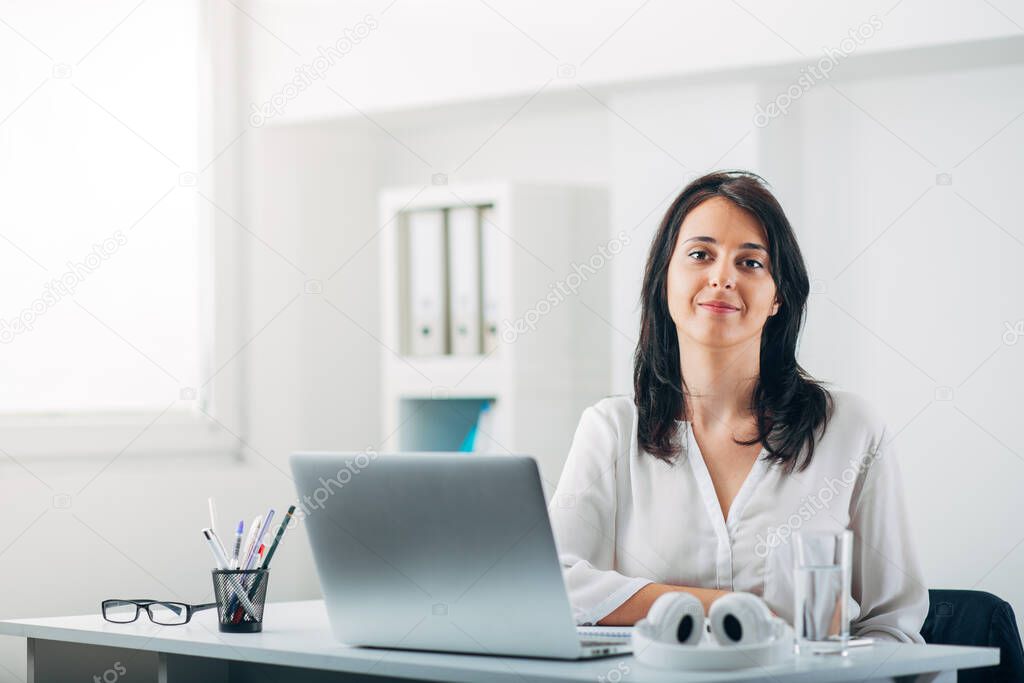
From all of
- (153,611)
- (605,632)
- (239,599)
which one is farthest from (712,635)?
(153,611)

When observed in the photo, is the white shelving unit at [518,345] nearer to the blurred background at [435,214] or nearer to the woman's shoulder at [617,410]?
the blurred background at [435,214]

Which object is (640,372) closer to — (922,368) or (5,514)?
(922,368)

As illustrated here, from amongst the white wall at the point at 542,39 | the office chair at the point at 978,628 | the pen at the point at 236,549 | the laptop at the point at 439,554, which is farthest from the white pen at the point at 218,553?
the white wall at the point at 542,39

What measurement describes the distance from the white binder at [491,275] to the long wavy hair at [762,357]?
1477mm

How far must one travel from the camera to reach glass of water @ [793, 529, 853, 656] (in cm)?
159

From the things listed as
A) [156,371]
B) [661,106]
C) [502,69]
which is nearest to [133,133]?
[156,371]

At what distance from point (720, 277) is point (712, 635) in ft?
2.55

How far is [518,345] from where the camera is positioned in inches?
151

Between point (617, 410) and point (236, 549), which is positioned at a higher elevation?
point (617, 410)

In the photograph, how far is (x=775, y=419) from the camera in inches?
84.4

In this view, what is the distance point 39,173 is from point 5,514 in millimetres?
939

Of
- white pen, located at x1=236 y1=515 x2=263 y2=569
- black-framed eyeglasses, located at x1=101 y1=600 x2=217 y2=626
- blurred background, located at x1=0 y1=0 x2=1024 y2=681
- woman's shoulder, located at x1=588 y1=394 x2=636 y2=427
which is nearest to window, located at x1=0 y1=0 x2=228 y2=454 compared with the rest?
blurred background, located at x1=0 y1=0 x2=1024 y2=681

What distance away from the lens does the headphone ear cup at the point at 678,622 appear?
5.02ft

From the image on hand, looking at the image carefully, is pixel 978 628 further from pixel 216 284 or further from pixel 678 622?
pixel 216 284
